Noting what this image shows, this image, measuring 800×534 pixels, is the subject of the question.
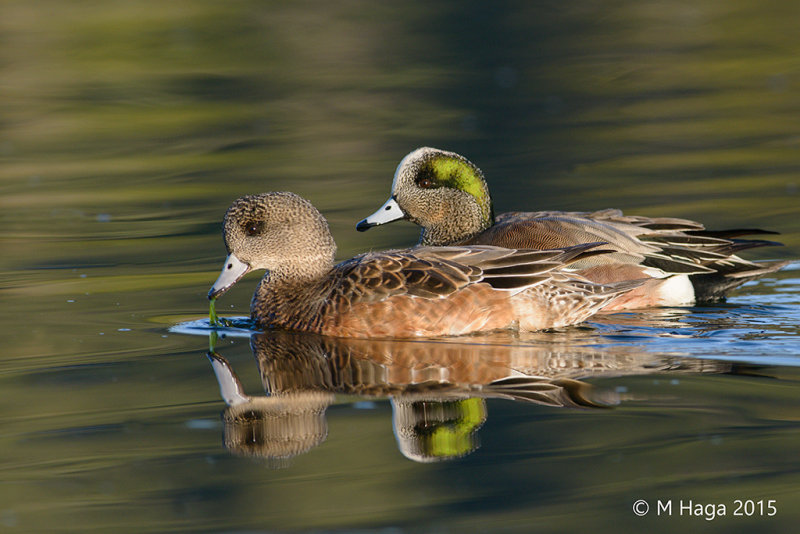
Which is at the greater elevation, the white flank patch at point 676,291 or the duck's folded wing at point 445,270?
the duck's folded wing at point 445,270

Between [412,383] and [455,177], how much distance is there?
2896 mm

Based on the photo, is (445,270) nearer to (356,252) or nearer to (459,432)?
(459,432)

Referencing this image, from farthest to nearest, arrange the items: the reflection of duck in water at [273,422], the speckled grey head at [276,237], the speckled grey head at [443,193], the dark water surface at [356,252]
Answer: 1. the speckled grey head at [443,193]
2. the speckled grey head at [276,237]
3. the reflection of duck in water at [273,422]
4. the dark water surface at [356,252]

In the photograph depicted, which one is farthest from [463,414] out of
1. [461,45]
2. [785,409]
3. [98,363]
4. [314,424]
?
[461,45]

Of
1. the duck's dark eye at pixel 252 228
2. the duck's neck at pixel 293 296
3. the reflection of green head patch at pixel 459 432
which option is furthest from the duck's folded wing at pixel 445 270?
the reflection of green head patch at pixel 459 432

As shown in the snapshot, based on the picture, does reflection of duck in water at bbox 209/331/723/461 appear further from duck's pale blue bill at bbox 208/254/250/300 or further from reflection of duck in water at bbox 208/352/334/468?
duck's pale blue bill at bbox 208/254/250/300

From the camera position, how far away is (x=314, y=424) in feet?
17.7

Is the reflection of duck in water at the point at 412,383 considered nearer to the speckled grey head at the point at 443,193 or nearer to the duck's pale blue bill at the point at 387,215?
the duck's pale blue bill at the point at 387,215

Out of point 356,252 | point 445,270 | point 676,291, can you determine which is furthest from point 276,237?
point 676,291

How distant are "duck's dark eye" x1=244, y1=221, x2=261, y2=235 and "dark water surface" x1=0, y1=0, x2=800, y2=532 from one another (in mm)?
645

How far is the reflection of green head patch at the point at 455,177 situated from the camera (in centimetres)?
852

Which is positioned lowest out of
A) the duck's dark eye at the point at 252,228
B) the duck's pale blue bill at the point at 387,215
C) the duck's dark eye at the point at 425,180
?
the duck's pale blue bill at the point at 387,215

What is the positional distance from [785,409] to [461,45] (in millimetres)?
15097

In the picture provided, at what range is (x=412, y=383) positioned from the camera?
19.4 feet
